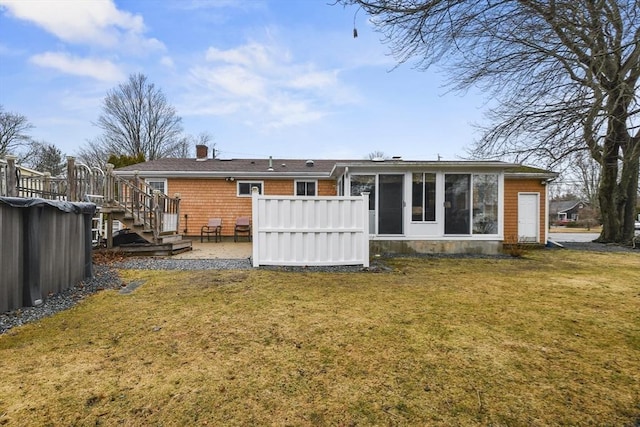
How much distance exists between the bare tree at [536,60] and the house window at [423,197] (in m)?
1.84

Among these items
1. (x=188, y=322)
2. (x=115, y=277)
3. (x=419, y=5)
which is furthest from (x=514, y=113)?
(x=115, y=277)

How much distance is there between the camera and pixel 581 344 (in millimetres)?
2980

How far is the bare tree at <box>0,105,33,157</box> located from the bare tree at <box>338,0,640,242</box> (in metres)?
33.0

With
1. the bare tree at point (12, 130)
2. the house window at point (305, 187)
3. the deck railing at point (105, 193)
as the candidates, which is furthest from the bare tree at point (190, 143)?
the deck railing at point (105, 193)

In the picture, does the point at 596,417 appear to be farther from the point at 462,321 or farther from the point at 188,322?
the point at 188,322

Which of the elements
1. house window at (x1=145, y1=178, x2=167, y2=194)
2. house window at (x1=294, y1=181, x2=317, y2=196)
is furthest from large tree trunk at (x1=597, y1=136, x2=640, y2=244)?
house window at (x1=145, y1=178, x2=167, y2=194)

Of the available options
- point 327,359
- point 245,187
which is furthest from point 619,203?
point 327,359

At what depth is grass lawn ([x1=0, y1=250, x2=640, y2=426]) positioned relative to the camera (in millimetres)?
1947

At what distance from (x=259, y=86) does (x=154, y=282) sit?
12363 mm

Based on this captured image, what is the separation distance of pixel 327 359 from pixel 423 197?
7159mm

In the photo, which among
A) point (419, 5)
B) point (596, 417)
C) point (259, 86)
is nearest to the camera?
point (596, 417)

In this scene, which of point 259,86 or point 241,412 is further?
point 259,86

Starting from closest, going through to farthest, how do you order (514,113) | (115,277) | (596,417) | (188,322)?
(596,417)
(188,322)
(115,277)
(514,113)

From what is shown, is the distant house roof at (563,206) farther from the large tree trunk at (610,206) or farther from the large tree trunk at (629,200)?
the large tree trunk at (610,206)
